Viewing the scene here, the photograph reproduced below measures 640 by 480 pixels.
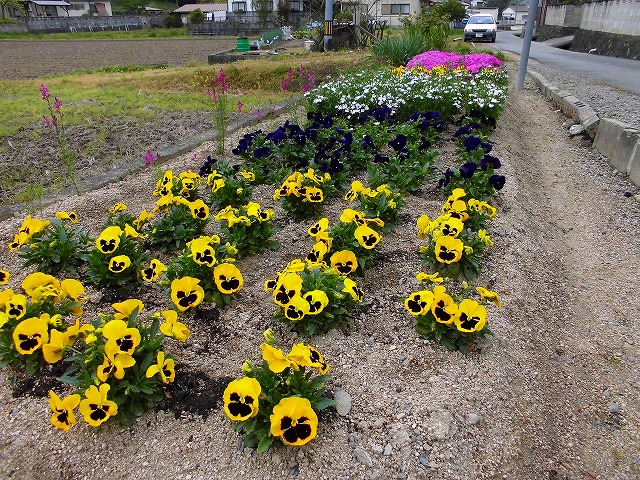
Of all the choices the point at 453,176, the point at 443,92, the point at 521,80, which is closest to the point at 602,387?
the point at 453,176

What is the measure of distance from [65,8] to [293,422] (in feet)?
267

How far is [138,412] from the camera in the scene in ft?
7.09

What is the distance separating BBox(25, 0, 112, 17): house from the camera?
213 feet

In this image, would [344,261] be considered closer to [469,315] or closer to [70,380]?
[469,315]

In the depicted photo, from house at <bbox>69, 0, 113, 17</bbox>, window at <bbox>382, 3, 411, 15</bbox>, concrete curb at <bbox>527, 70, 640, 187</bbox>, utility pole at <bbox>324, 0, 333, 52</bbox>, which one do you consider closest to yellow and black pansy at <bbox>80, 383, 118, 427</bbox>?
concrete curb at <bbox>527, 70, 640, 187</bbox>

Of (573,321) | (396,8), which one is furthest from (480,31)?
(396,8)

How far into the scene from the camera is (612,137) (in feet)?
19.3

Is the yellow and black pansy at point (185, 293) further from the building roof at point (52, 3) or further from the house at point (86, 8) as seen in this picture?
the house at point (86, 8)

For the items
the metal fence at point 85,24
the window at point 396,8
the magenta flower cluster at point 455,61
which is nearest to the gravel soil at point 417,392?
the magenta flower cluster at point 455,61

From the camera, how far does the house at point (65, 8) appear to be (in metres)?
64.8

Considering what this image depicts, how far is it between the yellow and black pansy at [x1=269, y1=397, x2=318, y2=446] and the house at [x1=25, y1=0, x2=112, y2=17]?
7580 centimetres

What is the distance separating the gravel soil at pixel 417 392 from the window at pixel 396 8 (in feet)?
166

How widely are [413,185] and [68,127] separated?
19.6ft

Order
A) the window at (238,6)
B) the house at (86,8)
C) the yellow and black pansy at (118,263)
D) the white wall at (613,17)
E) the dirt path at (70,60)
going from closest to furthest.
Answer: the yellow and black pansy at (118,263) < the dirt path at (70,60) < the white wall at (613,17) < the window at (238,6) < the house at (86,8)
